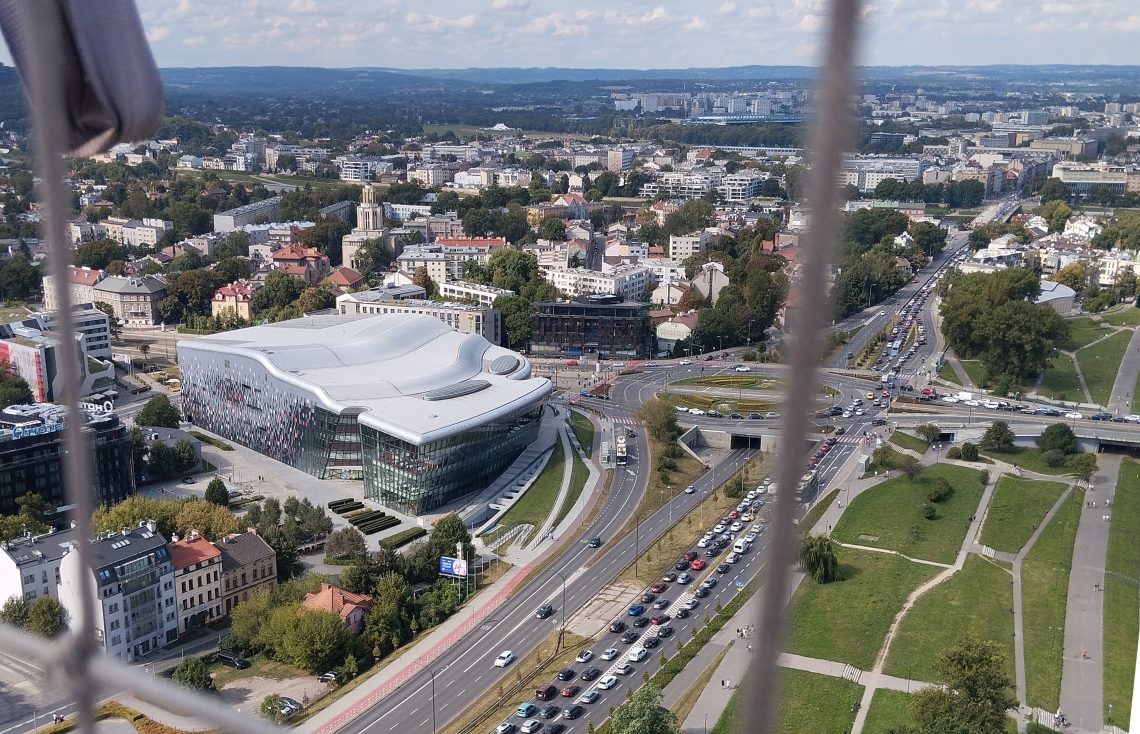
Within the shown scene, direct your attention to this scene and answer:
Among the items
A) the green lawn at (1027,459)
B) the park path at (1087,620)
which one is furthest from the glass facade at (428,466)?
the green lawn at (1027,459)

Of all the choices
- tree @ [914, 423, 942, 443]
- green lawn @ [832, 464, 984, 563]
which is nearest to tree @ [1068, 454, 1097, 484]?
green lawn @ [832, 464, 984, 563]

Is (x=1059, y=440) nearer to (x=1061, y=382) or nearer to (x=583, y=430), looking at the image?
(x=1061, y=382)

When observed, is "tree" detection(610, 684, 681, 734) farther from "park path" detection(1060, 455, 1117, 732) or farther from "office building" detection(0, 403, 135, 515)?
"office building" detection(0, 403, 135, 515)

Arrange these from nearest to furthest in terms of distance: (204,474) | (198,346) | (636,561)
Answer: (636,561) → (204,474) → (198,346)

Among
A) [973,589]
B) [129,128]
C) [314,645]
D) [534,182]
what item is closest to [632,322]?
[973,589]

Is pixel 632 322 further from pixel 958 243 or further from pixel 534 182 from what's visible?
pixel 534 182
